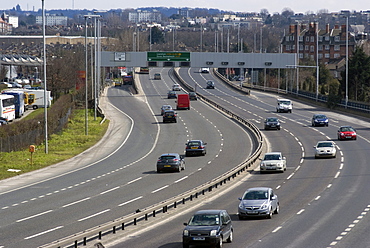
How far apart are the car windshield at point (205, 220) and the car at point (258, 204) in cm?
540

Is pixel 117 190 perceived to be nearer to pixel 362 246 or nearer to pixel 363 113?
pixel 362 246

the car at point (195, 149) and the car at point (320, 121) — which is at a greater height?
the car at point (320, 121)

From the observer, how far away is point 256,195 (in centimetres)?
3023

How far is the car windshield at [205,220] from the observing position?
78.0 ft

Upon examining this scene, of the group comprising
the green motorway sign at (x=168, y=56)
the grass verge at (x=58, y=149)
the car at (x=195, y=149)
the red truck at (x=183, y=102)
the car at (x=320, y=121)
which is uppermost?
the green motorway sign at (x=168, y=56)

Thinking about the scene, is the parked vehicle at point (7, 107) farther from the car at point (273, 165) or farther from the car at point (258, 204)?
the car at point (258, 204)

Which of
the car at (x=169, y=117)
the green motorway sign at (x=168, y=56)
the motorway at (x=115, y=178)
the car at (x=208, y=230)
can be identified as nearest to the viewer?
the car at (x=208, y=230)

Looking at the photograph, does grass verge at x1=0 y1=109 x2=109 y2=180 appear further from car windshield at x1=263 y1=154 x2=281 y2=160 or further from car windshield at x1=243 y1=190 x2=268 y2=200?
car windshield at x1=243 y1=190 x2=268 y2=200

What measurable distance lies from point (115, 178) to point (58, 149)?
708 inches

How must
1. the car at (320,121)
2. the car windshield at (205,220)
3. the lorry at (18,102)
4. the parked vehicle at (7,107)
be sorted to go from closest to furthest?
1. the car windshield at (205,220)
2. the car at (320,121)
3. the parked vehicle at (7,107)
4. the lorry at (18,102)

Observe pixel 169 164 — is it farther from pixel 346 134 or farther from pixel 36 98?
pixel 36 98

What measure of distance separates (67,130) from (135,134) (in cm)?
851

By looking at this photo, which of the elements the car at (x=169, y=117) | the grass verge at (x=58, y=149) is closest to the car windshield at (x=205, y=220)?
the grass verge at (x=58, y=149)

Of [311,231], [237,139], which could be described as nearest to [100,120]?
[237,139]
